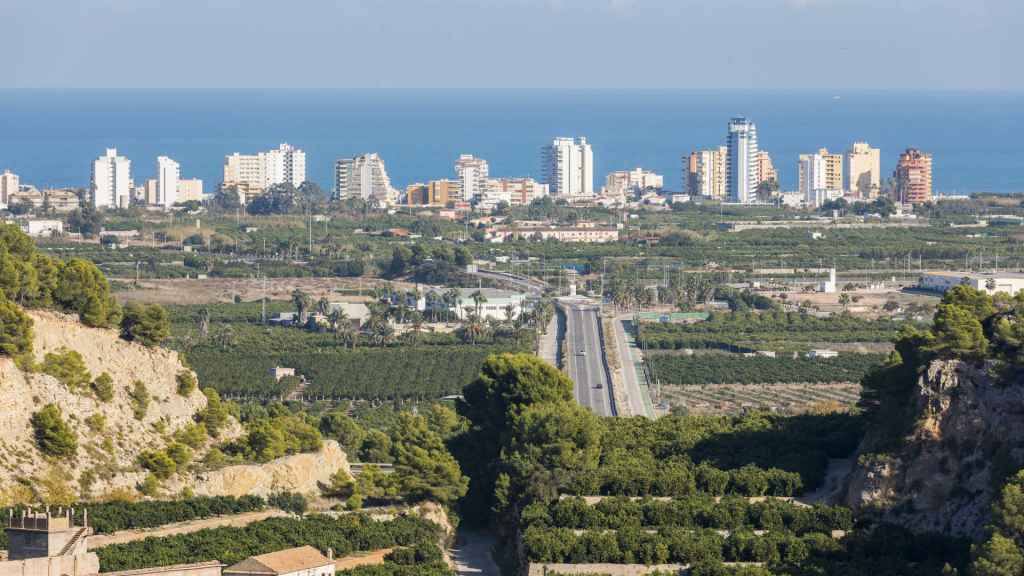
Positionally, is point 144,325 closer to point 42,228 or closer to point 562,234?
point 42,228

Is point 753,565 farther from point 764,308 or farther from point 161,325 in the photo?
point 764,308

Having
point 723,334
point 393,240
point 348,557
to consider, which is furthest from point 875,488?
point 393,240

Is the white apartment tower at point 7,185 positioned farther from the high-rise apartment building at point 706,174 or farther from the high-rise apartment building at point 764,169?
the high-rise apartment building at point 764,169

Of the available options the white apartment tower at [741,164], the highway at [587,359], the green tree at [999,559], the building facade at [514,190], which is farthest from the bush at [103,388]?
the white apartment tower at [741,164]

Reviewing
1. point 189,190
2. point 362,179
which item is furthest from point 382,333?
point 189,190

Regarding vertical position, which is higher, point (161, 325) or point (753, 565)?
point (161, 325)
